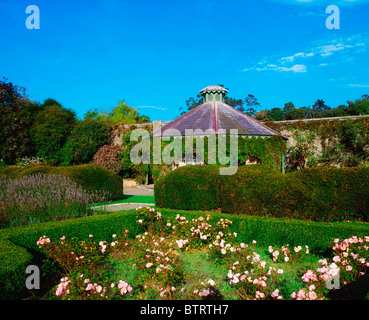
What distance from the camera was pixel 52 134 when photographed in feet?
72.7

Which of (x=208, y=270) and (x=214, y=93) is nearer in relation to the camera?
(x=208, y=270)

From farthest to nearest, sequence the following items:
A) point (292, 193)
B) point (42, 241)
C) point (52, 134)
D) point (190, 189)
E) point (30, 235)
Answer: point (52, 134) → point (190, 189) → point (292, 193) → point (30, 235) → point (42, 241)

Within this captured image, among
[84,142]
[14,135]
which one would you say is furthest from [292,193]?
[14,135]

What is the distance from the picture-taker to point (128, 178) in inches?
821

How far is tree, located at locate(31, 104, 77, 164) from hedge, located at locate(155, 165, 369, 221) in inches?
696

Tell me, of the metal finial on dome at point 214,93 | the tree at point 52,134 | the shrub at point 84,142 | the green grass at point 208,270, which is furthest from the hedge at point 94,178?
the metal finial on dome at point 214,93

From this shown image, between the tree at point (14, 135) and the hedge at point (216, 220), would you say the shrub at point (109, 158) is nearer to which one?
the tree at point (14, 135)

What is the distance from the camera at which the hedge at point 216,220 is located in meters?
5.11

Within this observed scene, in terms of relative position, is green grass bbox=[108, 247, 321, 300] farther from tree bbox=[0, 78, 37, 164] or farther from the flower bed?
tree bbox=[0, 78, 37, 164]

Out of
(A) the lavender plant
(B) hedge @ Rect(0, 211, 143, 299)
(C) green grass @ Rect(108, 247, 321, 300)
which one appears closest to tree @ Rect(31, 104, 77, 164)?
(A) the lavender plant

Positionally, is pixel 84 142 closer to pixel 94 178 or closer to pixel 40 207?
pixel 94 178

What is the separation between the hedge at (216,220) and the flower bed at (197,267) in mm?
178

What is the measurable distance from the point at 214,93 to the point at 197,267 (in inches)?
667
